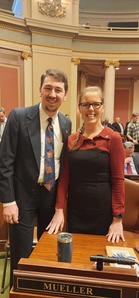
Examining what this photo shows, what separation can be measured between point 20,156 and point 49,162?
158mm

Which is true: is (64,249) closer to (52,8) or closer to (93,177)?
(93,177)

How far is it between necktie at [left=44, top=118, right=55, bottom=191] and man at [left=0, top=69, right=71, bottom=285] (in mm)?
19

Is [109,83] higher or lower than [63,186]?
higher

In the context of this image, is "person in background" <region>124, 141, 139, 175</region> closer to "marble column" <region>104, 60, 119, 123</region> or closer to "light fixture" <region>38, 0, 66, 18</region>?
"marble column" <region>104, 60, 119, 123</region>

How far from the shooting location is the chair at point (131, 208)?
175cm

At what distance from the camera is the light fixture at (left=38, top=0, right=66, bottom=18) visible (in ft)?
24.7

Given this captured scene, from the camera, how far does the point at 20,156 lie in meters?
1.37

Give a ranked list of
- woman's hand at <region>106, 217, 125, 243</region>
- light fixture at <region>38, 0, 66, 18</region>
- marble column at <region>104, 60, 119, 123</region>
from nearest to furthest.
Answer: woman's hand at <region>106, 217, 125, 243</region>, light fixture at <region>38, 0, 66, 18</region>, marble column at <region>104, 60, 119, 123</region>

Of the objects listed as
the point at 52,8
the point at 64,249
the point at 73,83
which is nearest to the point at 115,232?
the point at 64,249

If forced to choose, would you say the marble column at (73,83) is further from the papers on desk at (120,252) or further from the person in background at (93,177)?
the papers on desk at (120,252)

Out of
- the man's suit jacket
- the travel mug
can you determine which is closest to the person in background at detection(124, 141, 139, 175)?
the man's suit jacket

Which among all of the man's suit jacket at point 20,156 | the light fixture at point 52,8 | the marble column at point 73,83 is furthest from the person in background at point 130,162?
the light fixture at point 52,8

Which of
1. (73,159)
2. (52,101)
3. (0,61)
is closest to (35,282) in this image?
(73,159)

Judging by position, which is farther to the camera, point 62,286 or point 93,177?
point 93,177
